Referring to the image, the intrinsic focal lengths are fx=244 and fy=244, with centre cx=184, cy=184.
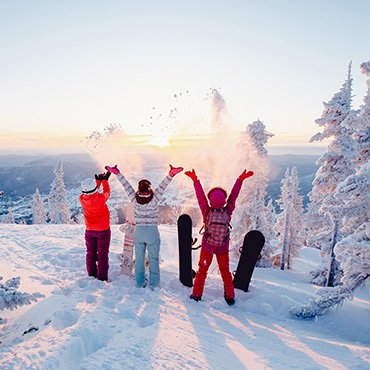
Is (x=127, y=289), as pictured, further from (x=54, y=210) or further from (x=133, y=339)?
(x=54, y=210)

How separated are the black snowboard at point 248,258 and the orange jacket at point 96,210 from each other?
4.06 m

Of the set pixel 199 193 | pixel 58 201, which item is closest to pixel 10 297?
pixel 199 193

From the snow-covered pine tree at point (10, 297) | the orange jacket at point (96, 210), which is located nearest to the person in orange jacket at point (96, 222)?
the orange jacket at point (96, 210)

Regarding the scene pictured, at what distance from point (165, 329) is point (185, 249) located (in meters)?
2.94

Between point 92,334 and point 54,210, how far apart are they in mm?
37944

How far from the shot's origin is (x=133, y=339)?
12.9ft

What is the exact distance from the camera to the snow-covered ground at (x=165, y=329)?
3508mm

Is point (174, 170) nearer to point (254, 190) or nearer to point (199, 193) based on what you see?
point (199, 193)

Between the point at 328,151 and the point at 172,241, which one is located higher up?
the point at 328,151

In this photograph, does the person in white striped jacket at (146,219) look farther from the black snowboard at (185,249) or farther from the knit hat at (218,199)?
the knit hat at (218,199)

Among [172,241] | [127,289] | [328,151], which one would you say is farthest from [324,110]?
[127,289]

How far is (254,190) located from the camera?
2084 cm

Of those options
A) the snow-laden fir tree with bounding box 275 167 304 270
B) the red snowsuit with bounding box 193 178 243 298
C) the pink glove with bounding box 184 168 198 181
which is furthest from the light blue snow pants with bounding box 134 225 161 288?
the snow-laden fir tree with bounding box 275 167 304 270

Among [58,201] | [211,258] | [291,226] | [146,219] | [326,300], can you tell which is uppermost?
[146,219]
